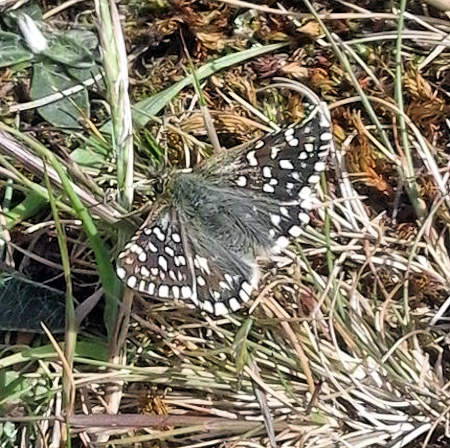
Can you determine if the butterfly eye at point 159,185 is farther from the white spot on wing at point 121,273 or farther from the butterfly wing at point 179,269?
the white spot on wing at point 121,273

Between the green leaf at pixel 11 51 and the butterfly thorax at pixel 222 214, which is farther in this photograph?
the green leaf at pixel 11 51

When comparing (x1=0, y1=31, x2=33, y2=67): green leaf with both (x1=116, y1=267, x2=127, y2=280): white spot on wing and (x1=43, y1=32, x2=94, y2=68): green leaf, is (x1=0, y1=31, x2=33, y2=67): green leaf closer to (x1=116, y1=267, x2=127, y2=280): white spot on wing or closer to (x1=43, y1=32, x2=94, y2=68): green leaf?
(x1=43, y1=32, x2=94, y2=68): green leaf

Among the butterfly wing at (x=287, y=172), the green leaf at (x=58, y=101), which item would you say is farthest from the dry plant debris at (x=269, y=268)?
the butterfly wing at (x=287, y=172)

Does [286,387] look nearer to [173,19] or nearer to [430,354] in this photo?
[430,354]

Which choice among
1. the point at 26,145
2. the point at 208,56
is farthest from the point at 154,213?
the point at 208,56

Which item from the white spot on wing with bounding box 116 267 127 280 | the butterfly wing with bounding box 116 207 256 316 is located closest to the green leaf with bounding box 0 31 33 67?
the butterfly wing with bounding box 116 207 256 316

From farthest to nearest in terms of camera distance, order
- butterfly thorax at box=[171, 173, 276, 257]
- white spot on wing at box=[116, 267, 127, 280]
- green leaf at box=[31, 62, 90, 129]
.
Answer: green leaf at box=[31, 62, 90, 129], butterfly thorax at box=[171, 173, 276, 257], white spot on wing at box=[116, 267, 127, 280]

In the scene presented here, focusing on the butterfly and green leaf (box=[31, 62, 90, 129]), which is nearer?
the butterfly

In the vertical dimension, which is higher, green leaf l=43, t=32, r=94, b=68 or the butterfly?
green leaf l=43, t=32, r=94, b=68
